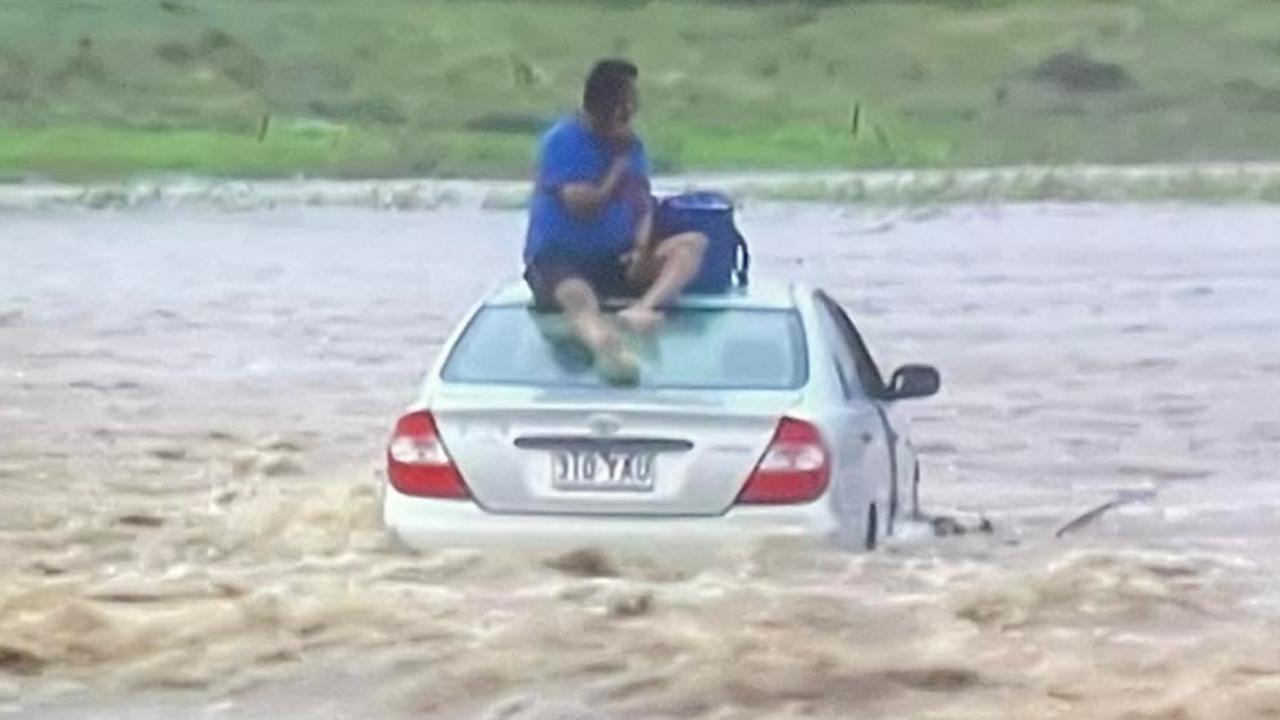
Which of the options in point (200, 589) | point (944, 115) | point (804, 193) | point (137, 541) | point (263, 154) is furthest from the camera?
point (944, 115)

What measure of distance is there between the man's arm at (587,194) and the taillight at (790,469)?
83.5 inches

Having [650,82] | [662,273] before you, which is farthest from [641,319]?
[650,82]

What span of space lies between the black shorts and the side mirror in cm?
104

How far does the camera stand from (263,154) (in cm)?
6384

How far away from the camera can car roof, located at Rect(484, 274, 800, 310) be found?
553 inches

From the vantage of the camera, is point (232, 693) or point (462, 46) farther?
point (462, 46)

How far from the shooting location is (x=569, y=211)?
15.0 m

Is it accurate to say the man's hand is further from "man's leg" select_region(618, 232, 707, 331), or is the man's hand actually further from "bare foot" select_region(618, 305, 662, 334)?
"bare foot" select_region(618, 305, 662, 334)

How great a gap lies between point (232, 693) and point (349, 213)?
39.2m

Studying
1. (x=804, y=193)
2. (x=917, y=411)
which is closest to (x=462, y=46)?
(x=804, y=193)

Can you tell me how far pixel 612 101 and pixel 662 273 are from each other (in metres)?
1.07

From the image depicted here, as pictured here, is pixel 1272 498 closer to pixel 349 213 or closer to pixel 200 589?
pixel 200 589

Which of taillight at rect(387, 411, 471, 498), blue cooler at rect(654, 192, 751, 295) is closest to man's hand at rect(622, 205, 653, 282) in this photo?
blue cooler at rect(654, 192, 751, 295)

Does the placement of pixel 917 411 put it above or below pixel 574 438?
below
